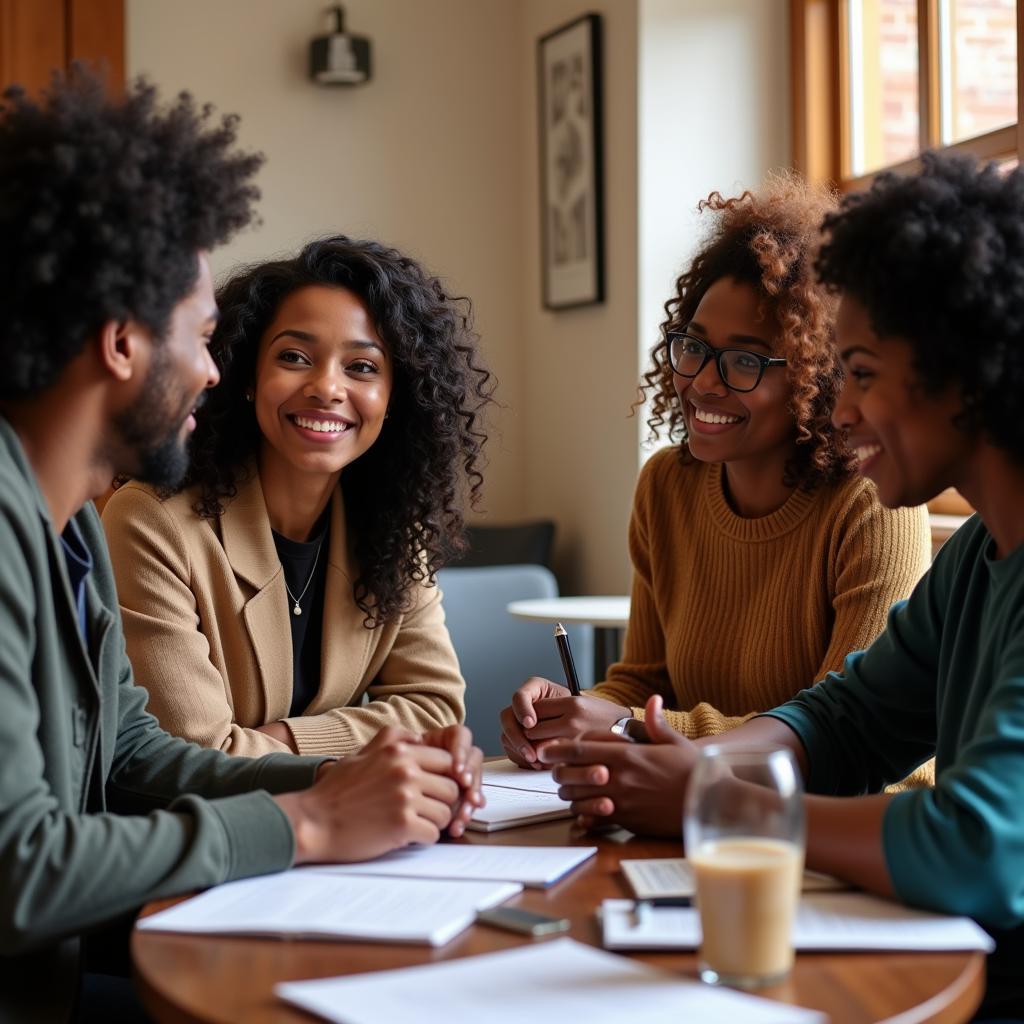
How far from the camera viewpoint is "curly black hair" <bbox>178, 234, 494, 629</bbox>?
6.76 ft

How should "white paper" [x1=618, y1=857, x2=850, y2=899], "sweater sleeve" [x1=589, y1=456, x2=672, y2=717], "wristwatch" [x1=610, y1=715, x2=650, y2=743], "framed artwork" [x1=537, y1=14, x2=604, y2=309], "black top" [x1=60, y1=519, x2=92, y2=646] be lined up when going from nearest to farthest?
"white paper" [x1=618, y1=857, x2=850, y2=899]
"black top" [x1=60, y1=519, x2=92, y2=646]
"wristwatch" [x1=610, y1=715, x2=650, y2=743]
"sweater sleeve" [x1=589, y1=456, x2=672, y2=717]
"framed artwork" [x1=537, y1=14, x2=604, y2=309]

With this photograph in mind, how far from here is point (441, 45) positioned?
504cm

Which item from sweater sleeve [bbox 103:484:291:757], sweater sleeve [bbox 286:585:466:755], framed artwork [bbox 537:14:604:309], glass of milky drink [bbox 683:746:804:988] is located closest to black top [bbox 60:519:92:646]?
sweater sleeve [bbox 103:484:291:757]

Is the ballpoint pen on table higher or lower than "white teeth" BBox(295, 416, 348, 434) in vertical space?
lower

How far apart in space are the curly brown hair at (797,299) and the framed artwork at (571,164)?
2.30m

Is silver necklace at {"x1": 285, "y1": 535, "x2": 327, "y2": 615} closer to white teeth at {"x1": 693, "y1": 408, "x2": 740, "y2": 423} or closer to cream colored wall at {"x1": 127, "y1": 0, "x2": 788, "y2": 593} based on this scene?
white teeth at {"x1": 693, "y1": 408, "x2": 740, "y2": 423}

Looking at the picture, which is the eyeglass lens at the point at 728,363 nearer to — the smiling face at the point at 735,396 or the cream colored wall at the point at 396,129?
the smiling face at the point at 735,396

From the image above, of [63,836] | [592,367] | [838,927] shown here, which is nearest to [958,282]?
[838,927]

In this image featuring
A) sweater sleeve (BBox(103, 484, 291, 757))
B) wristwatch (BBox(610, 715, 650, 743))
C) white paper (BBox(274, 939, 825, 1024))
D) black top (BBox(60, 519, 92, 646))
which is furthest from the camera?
sweater sleeve (BBox(103, 484, 291, 757))

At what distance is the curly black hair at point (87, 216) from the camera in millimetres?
1219

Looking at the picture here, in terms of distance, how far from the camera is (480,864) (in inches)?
50.5

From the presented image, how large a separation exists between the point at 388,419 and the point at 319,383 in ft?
0.75

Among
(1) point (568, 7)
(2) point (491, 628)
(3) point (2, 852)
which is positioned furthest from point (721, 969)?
(1) point (568, 7)

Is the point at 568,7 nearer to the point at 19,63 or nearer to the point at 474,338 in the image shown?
the point at 19,63
